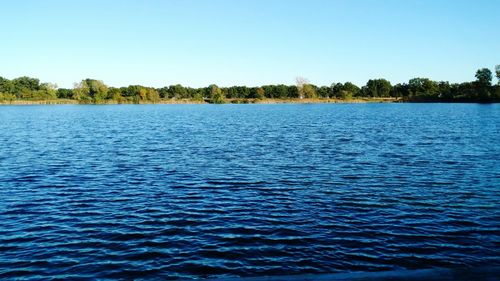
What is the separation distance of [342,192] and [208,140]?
3087cm

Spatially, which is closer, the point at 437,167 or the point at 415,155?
the point at 437,167

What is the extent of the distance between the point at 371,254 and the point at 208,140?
39296 mm

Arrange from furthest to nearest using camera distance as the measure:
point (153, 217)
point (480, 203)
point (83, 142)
→ 1. point (83, 142)
2. point (480, 203)
3. point (153, 217)

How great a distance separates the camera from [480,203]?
21.6 metres

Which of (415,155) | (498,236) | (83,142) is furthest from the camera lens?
(83,142)

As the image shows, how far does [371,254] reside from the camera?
1516cm

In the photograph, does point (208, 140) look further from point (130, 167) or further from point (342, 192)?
point (342, 192)

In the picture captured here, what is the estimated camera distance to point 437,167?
32.0m

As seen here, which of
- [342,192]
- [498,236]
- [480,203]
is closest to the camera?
[498,236]

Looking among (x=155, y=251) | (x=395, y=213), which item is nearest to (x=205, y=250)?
(x=155, y=251)

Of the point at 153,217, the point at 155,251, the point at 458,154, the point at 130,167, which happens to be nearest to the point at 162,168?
the point at 130,167

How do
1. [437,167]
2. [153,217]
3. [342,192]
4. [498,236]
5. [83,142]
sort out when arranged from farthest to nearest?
[83,142], [437,167], [342,192], [153,217], [498,236]

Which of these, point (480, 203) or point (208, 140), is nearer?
point (480, 203)

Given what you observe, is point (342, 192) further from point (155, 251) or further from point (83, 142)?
point (83, 142)
